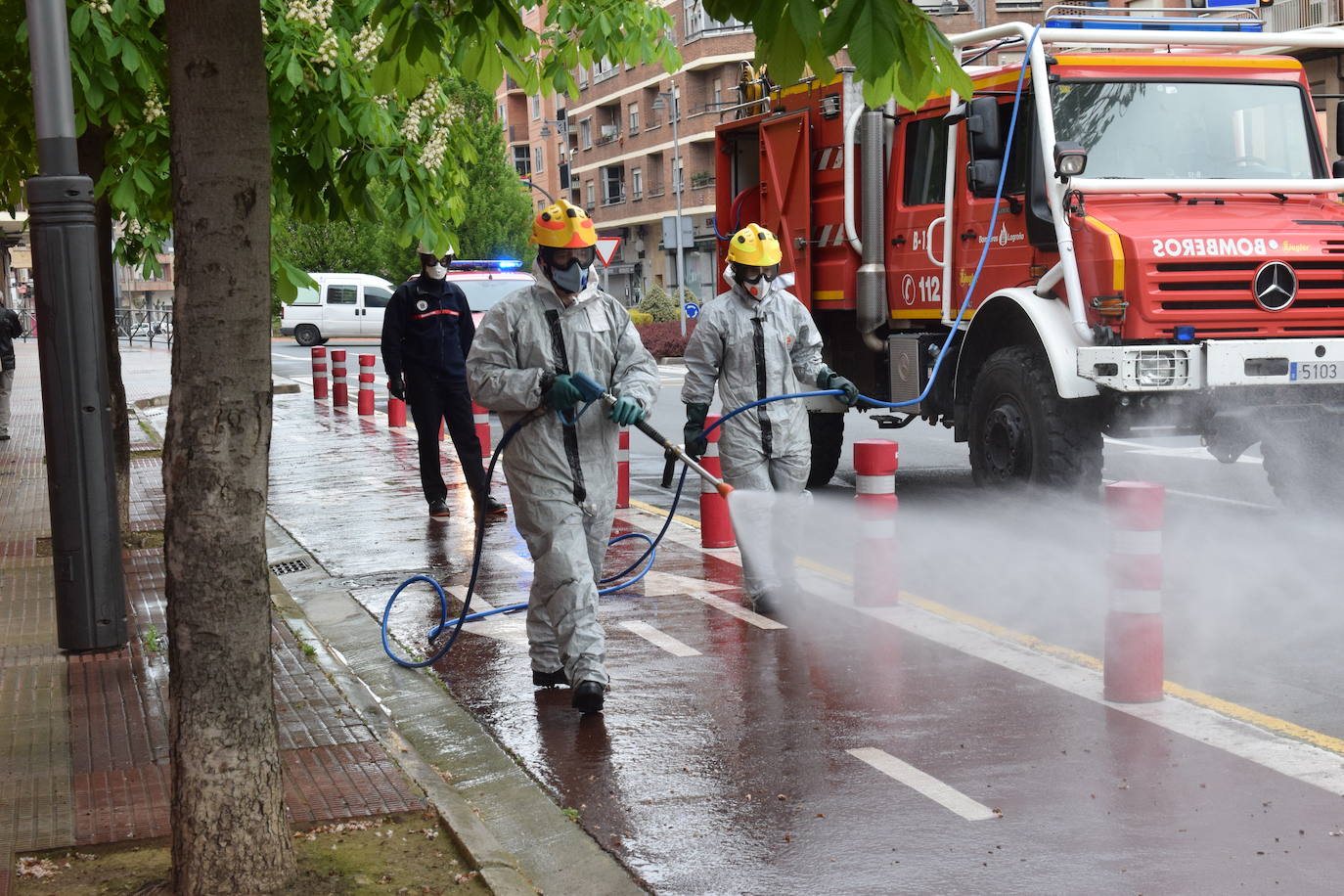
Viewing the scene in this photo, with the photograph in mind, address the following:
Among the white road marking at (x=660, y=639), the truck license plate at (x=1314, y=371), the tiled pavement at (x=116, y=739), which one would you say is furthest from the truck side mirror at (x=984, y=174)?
the tiled pavement at (x=116, y=739)

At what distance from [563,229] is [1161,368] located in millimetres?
4208

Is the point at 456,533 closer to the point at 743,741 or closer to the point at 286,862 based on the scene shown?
the point at 743,741

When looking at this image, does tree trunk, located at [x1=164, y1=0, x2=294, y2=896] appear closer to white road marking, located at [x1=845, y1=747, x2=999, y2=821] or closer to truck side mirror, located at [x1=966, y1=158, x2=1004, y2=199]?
white road marking, located at [x1=845, y1=747, x2=999, y2=821]

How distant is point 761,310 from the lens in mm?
8055

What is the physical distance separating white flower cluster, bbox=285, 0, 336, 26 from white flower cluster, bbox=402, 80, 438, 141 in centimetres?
61

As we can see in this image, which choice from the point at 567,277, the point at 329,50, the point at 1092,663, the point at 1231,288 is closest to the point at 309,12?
the point at 329,50

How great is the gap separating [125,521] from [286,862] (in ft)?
23.0

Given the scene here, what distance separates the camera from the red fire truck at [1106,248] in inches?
366

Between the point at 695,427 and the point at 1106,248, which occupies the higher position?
the point at 1106,248

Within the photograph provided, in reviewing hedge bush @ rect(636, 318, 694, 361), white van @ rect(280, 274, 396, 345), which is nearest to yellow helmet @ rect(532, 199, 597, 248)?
hedge bush @ rect(636, 318, 694, 361)

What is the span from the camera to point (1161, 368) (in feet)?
29.9

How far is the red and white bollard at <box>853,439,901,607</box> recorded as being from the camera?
7.62 m

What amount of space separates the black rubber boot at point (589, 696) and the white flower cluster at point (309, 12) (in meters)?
3.88

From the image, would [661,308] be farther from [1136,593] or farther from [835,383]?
[1136,593]
